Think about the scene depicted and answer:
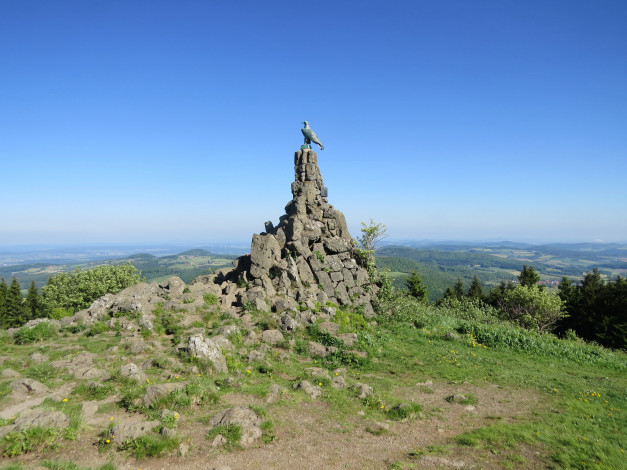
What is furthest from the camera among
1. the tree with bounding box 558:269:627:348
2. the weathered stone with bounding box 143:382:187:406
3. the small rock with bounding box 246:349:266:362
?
the tree with bounding box 558:269:627:348

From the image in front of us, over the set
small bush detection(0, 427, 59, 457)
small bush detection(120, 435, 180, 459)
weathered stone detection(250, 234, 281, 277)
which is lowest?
small bush detection(120, 435, 180, 459)

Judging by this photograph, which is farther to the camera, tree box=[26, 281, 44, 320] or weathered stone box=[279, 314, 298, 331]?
tree box=[26, 281, 44, 320]

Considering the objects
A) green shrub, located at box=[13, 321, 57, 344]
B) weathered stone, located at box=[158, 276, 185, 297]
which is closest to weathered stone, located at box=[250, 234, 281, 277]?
weathered stone, located at box=[158, 276, 185, 297]

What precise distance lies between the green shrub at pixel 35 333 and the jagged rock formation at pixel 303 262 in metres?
13.2

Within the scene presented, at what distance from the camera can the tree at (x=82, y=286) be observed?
47.3 metres

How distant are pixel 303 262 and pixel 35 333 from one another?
23.0 metres

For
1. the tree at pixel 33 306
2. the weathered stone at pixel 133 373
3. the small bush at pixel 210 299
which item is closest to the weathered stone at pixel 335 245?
the small bush at pixel 210 299

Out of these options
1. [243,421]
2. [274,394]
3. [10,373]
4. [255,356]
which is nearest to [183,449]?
[243,421]

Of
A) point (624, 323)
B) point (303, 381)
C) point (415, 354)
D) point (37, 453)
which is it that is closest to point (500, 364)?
point (415, 354)

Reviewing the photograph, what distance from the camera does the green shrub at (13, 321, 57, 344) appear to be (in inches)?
826

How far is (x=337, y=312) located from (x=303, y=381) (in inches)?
481

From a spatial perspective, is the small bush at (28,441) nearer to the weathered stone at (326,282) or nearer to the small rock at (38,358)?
the small rock at (38,358)

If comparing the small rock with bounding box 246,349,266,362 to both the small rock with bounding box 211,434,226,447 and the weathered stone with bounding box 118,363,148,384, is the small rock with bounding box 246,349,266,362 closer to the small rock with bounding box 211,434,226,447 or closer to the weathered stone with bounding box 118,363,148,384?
the weathered stone with bounding box 118,363,148,384

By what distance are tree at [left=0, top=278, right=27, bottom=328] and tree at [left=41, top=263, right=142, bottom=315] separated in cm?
1506
